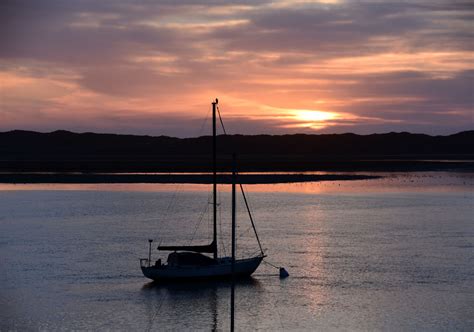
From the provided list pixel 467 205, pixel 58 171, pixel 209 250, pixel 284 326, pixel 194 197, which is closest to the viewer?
pixel 284 326

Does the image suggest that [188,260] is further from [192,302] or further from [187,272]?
[192,302]

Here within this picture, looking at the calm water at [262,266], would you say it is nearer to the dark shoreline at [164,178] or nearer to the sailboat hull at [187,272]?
the sailboat hull at [187,272]

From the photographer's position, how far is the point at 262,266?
37.2 metres

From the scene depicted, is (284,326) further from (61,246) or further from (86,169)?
(86,169)

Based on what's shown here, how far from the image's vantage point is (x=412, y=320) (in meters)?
Result: 27.7

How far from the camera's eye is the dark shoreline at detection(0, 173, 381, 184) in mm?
87969

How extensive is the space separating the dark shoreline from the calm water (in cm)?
1931

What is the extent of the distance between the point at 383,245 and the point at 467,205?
2173 cm

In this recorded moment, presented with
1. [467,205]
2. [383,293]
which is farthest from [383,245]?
[467,205]

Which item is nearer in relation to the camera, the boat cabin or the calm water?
the calm water

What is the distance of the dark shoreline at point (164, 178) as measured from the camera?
289ft

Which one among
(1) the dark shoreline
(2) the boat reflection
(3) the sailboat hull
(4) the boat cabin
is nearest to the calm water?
(2) the boat reflection

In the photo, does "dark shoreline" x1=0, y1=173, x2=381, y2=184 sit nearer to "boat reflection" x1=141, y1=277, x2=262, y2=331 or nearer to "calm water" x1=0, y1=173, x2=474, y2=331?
"calm water" x1=0, y1=173, x2=474, y2=331

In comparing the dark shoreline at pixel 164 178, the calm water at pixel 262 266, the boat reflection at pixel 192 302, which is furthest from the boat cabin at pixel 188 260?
the dark shoreline at pixel 164 178
